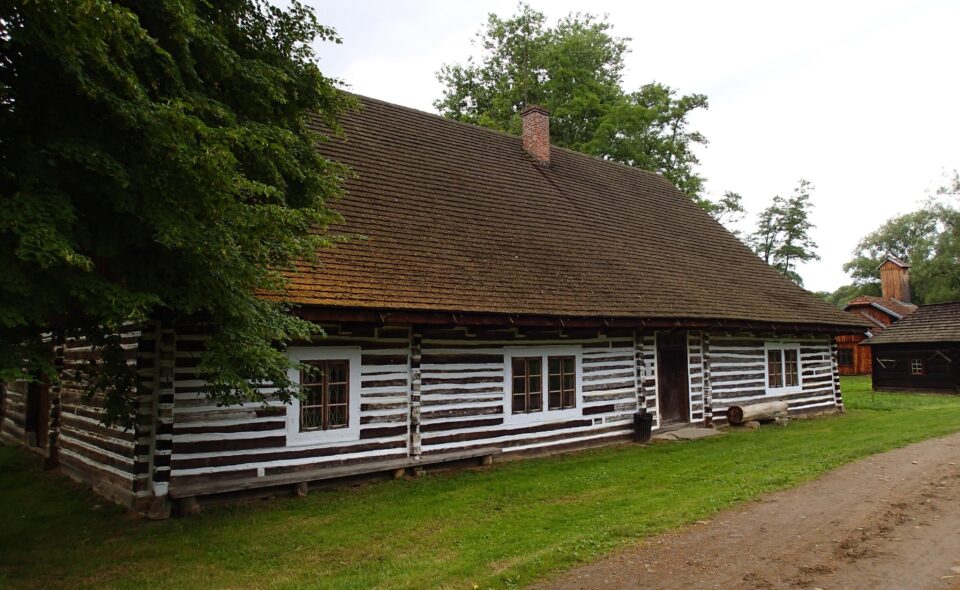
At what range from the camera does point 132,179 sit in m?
5.02

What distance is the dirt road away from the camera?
17.3 ft

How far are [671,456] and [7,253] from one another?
10.3 m

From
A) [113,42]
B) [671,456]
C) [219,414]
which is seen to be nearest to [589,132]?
[671,456]

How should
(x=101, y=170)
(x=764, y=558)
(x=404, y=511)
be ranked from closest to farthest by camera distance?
(x=101, y=170) < (x=764, y=558) < (x=404, y=511)

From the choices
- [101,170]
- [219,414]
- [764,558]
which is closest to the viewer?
[101,170]

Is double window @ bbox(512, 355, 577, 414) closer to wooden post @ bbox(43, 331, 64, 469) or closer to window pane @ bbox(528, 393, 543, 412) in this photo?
window pane @ bbox(528, 393, 543, 412)

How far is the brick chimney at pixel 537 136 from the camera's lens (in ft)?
58.2

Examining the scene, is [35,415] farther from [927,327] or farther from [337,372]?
[927,327]

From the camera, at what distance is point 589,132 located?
2861 centimetres

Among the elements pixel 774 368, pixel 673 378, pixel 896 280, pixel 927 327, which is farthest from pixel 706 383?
pixel 896 280

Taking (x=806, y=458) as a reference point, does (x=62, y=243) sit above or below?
above

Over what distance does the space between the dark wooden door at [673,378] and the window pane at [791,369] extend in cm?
444

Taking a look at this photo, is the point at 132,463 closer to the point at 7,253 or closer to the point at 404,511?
the point at 404,511

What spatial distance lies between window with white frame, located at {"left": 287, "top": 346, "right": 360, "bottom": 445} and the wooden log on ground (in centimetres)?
982
